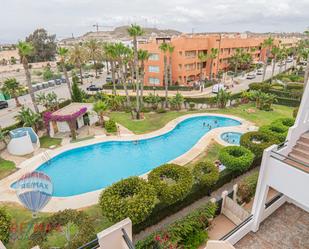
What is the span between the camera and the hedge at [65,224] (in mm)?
9949

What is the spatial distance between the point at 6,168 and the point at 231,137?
23.4 metres

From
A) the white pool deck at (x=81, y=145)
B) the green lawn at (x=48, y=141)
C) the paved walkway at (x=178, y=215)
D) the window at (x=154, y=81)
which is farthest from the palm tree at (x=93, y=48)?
the paved walkway at (x=178, y=215)

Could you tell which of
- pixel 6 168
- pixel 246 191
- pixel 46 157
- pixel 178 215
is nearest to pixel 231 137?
pixel 246 191

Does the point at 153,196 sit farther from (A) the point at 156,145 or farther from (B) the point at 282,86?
(B) the point at 282,86

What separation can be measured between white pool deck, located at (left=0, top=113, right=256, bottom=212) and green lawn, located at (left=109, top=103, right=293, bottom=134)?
1.24 meters

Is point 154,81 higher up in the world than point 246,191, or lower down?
higher up

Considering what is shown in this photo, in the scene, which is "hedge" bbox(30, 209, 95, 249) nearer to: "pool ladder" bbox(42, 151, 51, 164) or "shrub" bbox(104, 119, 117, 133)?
"pool ladder" bbox(42, 151, 51, 164)

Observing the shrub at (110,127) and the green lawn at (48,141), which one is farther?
the shrub at (110,127)

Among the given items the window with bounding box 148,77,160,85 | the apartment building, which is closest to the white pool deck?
the apartment building

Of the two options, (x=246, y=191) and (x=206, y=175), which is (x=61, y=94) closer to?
(x=206, y=175)

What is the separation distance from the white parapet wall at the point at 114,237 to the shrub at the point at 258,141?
13937mm

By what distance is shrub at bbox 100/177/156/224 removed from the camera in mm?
10734

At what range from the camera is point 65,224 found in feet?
36.0

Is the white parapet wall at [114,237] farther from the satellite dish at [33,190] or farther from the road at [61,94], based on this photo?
the road at [61,94]
